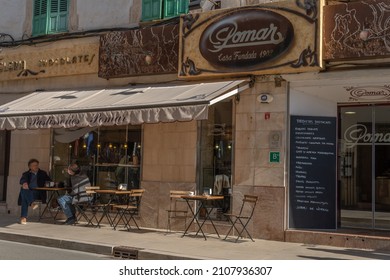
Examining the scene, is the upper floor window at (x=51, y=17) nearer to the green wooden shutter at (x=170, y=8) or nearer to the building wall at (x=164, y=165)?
the green wooden shutter at (x=170, y=8)

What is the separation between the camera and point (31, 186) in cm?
1302

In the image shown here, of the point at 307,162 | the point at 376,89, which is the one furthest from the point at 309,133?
the point at 376,89

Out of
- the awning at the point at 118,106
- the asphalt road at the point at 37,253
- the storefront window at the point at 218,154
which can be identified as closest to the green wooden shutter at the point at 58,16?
the awning at the point at 118,106

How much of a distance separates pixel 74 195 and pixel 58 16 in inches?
201

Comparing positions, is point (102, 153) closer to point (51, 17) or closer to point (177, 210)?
point (177, 210)

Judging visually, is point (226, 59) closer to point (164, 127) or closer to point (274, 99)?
point (274, 99)

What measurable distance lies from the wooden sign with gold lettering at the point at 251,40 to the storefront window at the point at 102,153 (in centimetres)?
233

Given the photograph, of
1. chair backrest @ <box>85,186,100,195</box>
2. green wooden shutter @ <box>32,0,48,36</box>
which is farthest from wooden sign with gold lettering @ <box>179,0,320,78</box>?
green wooden shutter @ <box>32,0,48,36</box>

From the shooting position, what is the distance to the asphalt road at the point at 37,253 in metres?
8.93

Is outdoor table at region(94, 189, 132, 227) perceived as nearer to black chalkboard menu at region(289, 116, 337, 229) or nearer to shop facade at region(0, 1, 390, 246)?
shop facade at region(0, 1, 390, 246)

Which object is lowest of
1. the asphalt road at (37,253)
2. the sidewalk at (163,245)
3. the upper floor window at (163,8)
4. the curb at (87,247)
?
the asphalt road at (37,253)

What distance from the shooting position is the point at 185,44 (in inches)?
462

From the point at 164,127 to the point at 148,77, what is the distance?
1.31 meters
